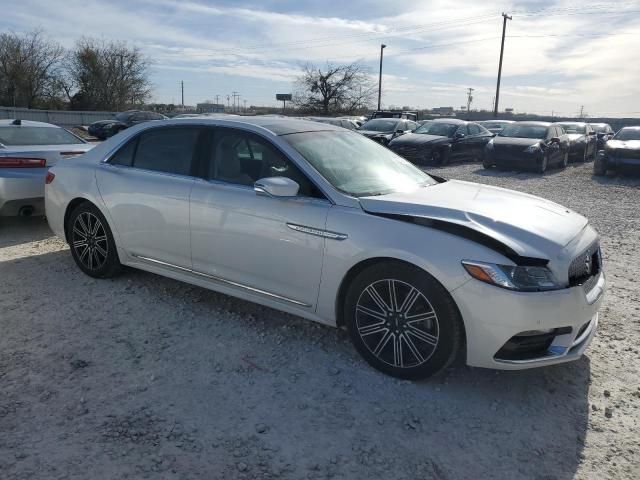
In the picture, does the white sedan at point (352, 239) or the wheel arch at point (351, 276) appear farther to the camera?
the wheel arch at point (351, 276)

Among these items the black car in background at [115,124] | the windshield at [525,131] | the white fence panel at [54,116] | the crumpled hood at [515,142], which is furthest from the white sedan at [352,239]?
the white fence panel at [54,116]

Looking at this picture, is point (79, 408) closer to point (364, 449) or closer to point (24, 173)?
point (364, 449)

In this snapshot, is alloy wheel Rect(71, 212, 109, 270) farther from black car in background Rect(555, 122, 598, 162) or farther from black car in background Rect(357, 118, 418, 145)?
black car in background Rect(555, 122, 598, 162)

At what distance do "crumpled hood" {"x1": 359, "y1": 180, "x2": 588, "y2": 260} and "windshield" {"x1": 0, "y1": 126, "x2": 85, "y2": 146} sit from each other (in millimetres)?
5588

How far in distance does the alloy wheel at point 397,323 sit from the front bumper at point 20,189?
488 centimetres

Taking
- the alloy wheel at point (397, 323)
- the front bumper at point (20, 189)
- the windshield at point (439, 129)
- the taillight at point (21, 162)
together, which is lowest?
the alloy wheel at point (397, 323)

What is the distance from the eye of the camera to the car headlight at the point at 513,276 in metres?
2.88

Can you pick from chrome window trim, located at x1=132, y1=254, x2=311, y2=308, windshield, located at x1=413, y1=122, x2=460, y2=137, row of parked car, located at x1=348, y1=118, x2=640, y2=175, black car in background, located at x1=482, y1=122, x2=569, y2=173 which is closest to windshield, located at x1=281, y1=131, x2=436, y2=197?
chrome window trim, located at x1=132, y1=254, x2=311, y2=308

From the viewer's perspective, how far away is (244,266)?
3807 millimetres

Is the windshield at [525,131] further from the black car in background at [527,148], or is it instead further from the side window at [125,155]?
the side window at [125,155]

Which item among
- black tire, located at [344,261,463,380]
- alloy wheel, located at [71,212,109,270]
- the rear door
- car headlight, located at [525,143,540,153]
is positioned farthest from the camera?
car headlight, located at [525,143,540,153]

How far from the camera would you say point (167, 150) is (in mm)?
4402

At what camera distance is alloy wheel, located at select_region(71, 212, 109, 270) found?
4.79 metres

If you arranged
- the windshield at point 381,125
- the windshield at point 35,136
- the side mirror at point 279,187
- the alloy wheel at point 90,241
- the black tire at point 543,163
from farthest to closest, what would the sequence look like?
the windshield at point 381,125, the black tire at point 543,163, the windshield at point 35,136, the alloy wheel at point 90,241, the side mirror at point 279,187
